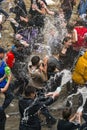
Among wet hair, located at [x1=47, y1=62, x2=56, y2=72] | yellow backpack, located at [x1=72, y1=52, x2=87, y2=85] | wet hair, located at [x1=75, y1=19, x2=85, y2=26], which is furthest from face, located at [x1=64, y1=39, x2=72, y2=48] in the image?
wet hair, located at [x1=47, y1=62, x2=56, y2=72]

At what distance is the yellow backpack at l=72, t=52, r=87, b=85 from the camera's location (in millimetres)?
10797

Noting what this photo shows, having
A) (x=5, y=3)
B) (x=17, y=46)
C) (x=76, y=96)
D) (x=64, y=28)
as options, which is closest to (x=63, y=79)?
(x=76, y=96)

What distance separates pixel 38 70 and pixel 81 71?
1.13m

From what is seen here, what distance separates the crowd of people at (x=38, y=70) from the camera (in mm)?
8867

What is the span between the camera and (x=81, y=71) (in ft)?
35.6

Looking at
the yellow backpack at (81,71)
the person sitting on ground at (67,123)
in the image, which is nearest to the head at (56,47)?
the yellow backpack at (81,71)

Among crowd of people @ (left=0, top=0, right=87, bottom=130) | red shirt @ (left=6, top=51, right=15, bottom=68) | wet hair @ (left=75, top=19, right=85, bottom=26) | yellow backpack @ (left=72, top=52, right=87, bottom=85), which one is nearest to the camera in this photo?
crowd of people @ (left=0, top=0, right=87, bottom=130)

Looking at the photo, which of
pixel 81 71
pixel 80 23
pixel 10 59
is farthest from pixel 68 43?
pixel 80 23

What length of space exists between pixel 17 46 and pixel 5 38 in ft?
12.3

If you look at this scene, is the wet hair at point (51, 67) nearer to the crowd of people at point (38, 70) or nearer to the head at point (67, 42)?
the crowd of people at point (38, 70)

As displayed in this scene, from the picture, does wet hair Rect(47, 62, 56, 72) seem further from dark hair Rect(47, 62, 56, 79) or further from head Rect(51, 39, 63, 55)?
head Rect(51, 39, 63, 55)

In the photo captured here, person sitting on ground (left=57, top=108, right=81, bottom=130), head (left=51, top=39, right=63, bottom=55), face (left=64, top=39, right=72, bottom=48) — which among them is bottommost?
head (left=51, top=39, right=63, bottom=55)

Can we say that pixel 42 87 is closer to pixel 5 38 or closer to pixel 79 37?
pixel 79 37

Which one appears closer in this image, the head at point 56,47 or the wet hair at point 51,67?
the wet hair at point 51,67
